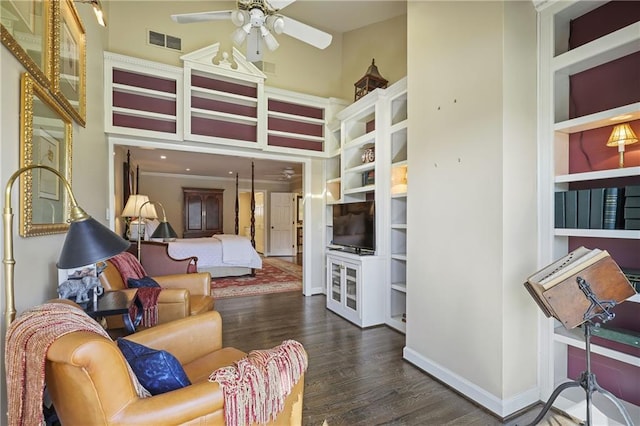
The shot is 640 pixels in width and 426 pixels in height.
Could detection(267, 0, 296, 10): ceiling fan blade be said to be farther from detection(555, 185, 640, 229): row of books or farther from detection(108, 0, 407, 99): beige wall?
detection(555, 185, 640, 229): row of books

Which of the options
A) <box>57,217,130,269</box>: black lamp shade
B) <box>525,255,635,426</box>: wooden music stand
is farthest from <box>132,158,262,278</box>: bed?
<box>525,255,635,426</box>: wooden music stand

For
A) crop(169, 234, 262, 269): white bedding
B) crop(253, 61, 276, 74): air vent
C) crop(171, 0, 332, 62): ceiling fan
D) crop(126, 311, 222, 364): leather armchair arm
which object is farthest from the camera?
crop(169, 234, 262, 269): white bedding

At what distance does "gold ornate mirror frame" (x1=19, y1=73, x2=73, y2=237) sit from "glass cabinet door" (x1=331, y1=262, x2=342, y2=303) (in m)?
2.75

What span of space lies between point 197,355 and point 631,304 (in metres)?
2.57

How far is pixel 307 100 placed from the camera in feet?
14.4

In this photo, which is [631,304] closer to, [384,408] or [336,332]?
[384,408]

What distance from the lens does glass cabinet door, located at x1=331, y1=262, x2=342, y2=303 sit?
3.84m

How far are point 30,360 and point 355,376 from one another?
6.52 ft

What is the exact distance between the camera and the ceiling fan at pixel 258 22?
7.07 feet

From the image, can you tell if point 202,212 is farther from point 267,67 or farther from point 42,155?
point 42,155

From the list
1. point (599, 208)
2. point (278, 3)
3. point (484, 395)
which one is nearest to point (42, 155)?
point (278, 3)

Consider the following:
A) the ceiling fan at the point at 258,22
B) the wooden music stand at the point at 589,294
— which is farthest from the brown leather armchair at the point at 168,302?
the wooden music stand at the point at 589,294

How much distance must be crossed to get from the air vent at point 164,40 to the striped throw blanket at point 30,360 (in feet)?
11.9

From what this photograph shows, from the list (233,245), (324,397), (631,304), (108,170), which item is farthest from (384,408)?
(233,245)
